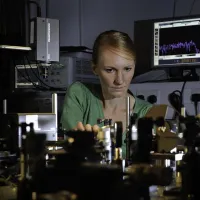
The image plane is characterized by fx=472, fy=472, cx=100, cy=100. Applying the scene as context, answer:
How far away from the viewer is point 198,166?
781 mm

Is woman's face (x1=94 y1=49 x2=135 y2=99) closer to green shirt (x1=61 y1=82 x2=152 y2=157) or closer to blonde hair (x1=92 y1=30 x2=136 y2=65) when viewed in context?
blonde hair (x1=92 y1=30 x2=136 y2=65)

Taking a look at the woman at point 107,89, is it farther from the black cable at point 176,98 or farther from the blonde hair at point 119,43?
the black cable at point 176,98

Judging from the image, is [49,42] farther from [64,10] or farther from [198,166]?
[198,166]

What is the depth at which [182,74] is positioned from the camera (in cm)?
269

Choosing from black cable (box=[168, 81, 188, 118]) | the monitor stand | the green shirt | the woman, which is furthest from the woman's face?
the monitor stand

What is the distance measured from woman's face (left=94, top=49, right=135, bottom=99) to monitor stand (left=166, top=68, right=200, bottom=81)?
72cm

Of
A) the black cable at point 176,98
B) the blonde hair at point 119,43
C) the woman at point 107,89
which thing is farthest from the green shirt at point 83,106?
the black cable at point 176,98

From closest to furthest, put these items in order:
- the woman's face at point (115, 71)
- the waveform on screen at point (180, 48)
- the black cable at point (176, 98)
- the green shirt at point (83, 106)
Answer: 1. the woman's face at point (115, 71)
2. the green shirt at point (83, 106)
3. the black cable at point (176, 98)
4. the waveform on screen at point (180, 48)

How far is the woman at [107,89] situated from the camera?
1955 millimetres

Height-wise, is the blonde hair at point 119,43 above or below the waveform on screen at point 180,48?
below

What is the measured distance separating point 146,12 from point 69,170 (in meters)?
2.53

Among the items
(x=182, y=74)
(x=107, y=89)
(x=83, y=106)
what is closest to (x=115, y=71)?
(x=107, y=89)

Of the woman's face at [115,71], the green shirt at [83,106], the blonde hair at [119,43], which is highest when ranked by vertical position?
the blonde hair at [119,43]

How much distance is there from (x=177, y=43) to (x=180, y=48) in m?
0.04
